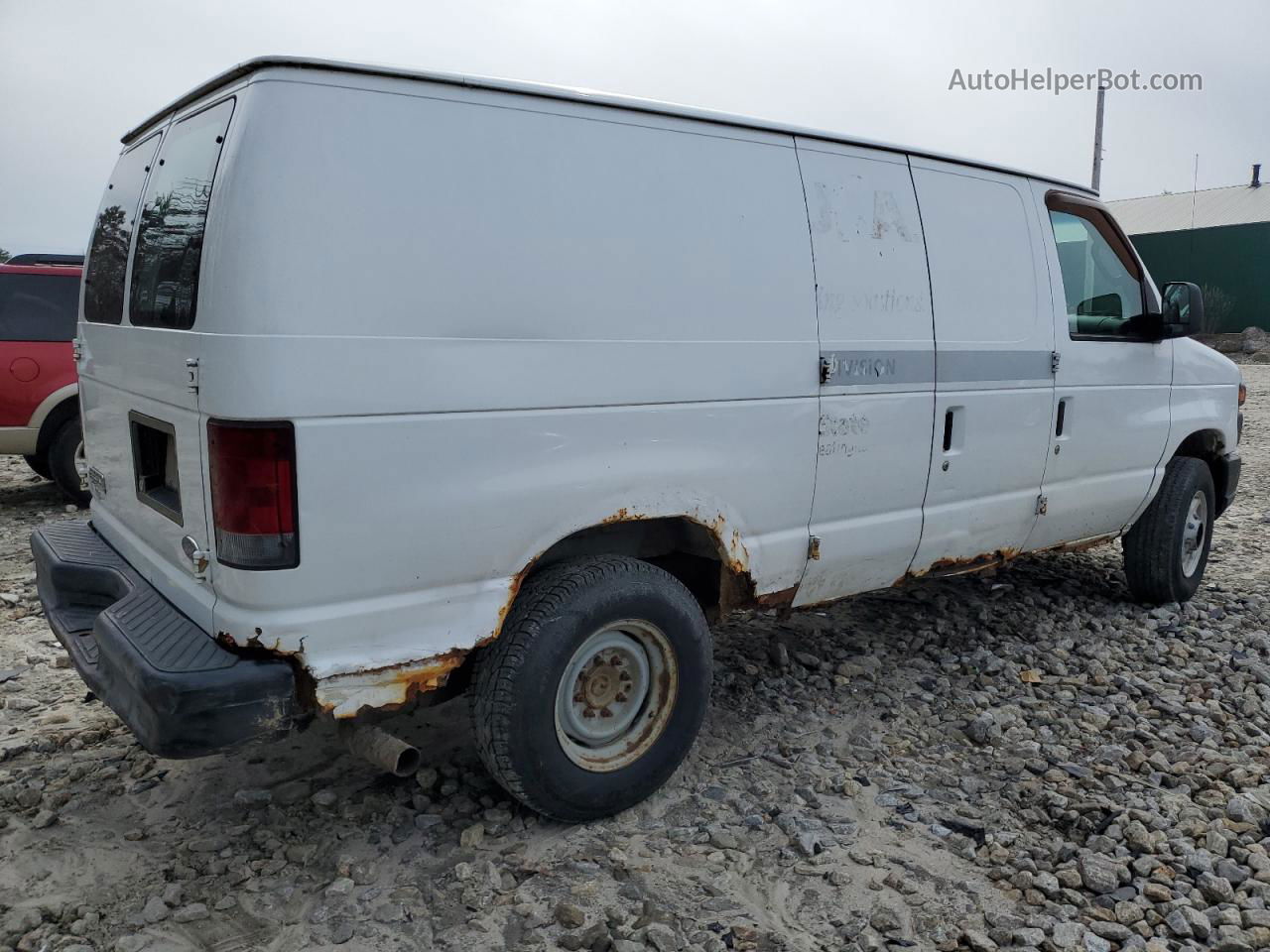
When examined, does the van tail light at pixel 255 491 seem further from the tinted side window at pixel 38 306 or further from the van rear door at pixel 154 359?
the tinted side window at pixel 38 306

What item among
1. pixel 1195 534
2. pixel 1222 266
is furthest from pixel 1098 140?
pixel 1195 534

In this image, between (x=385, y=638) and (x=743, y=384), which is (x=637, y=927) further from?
(x=743, y=384)

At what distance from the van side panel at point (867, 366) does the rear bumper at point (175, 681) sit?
199 cm

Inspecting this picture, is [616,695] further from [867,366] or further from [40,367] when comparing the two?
[40,367]

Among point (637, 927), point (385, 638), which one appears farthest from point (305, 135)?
point (637, 927)

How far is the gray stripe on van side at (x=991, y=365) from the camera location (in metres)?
4.04

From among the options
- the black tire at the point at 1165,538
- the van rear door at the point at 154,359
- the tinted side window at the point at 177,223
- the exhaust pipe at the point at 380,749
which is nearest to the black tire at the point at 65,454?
the van rear door at the point at 154,359

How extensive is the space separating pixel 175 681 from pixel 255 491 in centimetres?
52

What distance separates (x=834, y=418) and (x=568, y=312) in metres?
1.19

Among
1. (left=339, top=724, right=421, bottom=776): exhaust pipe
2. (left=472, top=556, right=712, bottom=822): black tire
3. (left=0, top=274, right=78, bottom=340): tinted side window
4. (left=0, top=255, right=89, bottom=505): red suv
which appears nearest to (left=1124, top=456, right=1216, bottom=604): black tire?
(left=472, top=556, right=712, bottom=822): black tire

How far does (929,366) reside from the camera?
3.96 meters

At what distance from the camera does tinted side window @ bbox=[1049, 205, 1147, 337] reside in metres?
4.68

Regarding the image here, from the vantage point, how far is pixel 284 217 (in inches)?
99.0

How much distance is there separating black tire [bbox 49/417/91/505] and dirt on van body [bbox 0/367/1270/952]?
131 inches
